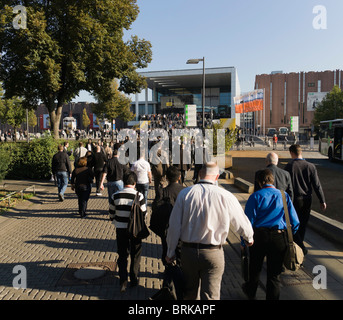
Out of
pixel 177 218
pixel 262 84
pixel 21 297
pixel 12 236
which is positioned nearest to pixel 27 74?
pixel 12 236

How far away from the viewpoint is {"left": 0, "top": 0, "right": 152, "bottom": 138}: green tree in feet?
59.9

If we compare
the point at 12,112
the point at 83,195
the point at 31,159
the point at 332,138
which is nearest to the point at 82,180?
the point at 83,195

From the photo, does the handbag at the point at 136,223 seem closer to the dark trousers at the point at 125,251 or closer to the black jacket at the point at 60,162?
the dark trousers at the point at 125,251

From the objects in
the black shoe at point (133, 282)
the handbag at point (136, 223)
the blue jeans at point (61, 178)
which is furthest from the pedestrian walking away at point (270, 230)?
the blue jeans at point (61, 178)

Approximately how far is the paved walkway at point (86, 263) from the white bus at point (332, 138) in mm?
17821

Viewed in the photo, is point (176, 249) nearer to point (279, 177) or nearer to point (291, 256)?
point (291, 256)

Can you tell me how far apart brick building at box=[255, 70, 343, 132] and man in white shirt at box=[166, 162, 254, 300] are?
83.2 metres

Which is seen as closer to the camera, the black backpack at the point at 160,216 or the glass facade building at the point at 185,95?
the black backpack at the point at 160,216

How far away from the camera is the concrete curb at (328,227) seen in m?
6.81

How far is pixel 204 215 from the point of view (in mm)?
3320

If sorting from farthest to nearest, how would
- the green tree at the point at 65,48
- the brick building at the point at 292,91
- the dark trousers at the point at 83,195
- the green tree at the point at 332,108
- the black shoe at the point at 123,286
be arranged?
the brick building at the point at 292,91 < the green tree at the point at 332,108 < the green tree at the point at 65,48 < the dark trousers at the point at 83,195 < the black shoe at the point at 123,286

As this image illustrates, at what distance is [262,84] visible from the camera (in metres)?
84.2
